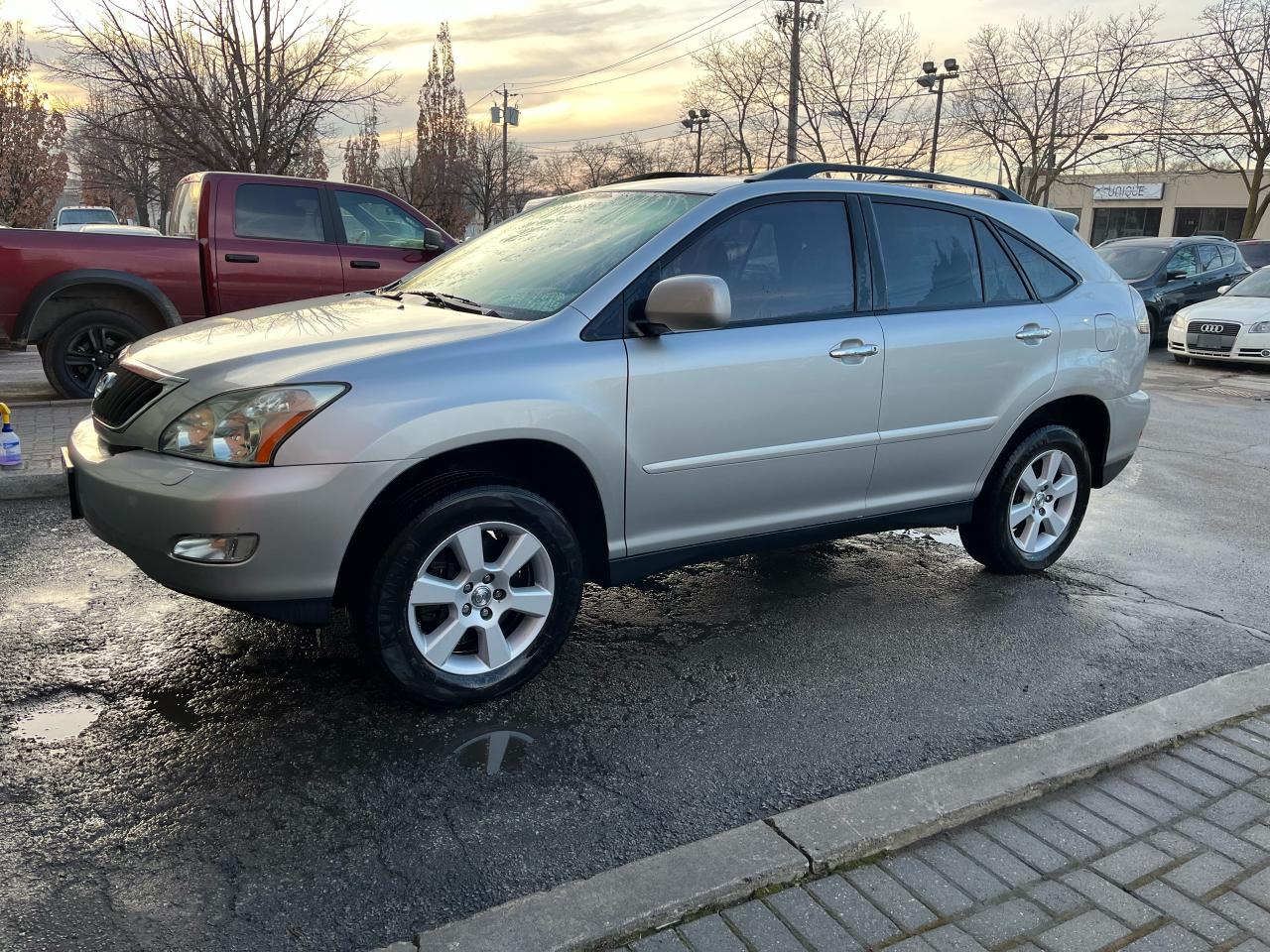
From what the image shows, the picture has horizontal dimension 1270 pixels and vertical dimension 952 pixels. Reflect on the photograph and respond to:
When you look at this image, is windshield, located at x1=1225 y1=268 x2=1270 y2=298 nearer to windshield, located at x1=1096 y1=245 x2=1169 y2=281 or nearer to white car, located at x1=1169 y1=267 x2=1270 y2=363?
white car, located at x1=1169 y1=267 x2=1270 y2=363

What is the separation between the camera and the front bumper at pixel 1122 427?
5.04 meters

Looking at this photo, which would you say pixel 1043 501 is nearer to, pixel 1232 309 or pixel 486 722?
pixel 486 722

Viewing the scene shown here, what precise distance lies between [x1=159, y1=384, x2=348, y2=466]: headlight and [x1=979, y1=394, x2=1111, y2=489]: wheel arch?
309 centimetres

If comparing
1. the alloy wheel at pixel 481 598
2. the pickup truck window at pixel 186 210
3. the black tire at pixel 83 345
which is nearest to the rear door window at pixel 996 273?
the alloy wheel at pixel 481 598

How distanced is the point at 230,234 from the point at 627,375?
6.25 meters

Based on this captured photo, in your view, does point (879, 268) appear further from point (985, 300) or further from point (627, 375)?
point (627, 375)

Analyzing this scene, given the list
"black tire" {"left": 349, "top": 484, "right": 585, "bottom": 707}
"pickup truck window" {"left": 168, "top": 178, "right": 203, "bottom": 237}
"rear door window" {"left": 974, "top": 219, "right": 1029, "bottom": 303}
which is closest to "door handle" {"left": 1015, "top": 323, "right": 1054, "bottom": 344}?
"rear door window" {"left": 974, "top": 219, "right": 1029, "bottom": 303}

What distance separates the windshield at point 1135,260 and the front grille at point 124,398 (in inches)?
625

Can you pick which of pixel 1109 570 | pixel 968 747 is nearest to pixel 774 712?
pixel 968 747

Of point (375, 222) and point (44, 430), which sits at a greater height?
point (375, 222)

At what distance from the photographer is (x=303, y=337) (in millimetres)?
3457

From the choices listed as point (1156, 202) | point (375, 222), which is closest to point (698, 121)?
point (1156, 202)

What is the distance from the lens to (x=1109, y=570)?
527cm

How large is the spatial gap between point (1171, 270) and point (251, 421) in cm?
1667
